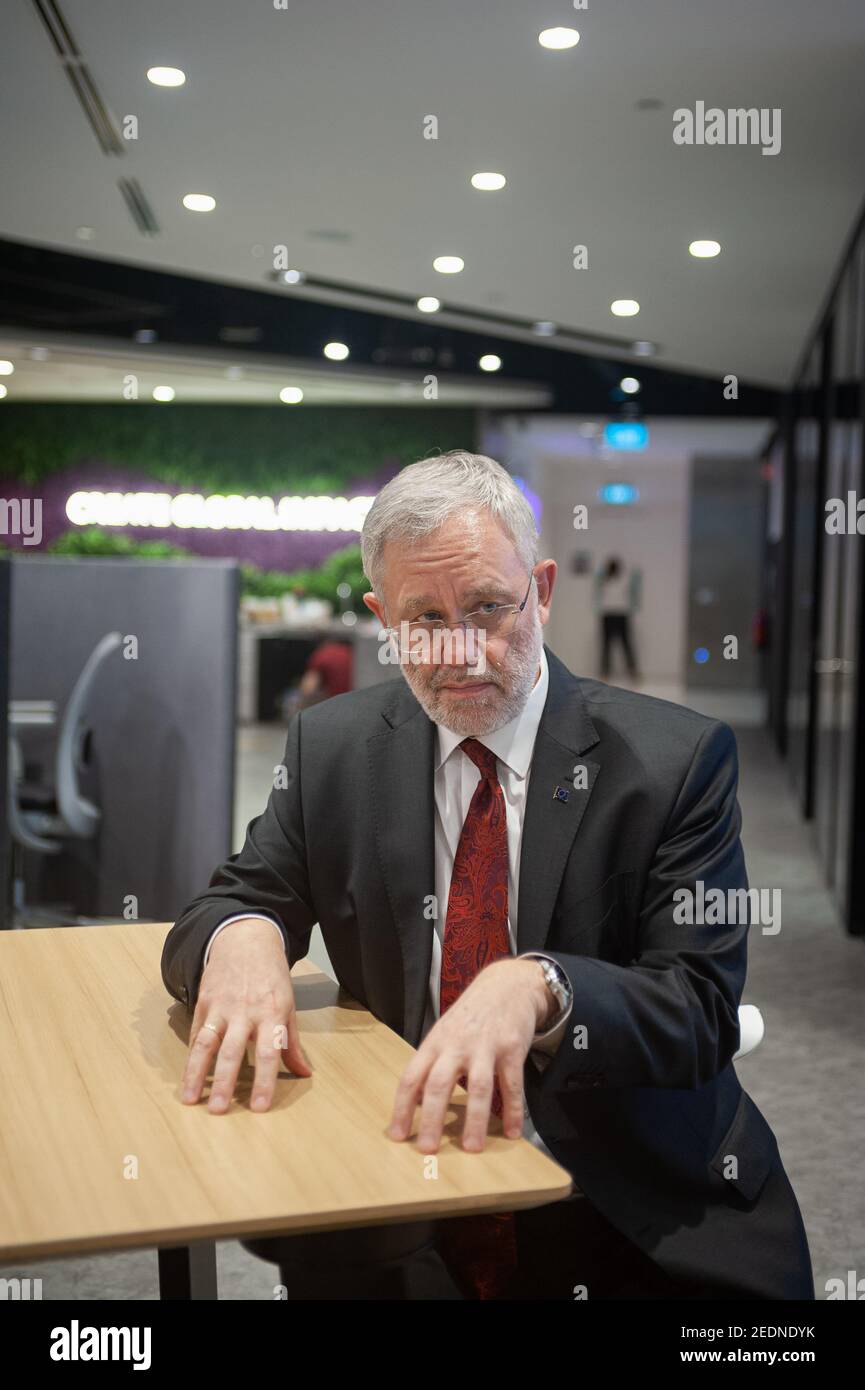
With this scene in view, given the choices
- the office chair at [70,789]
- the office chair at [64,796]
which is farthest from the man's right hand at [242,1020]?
the office chair at [70,789]

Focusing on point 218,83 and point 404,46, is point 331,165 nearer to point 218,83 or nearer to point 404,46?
point 218,83

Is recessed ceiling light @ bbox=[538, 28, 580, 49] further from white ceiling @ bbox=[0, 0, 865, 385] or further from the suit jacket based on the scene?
the suit jacket

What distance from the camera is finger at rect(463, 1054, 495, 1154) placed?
124cm

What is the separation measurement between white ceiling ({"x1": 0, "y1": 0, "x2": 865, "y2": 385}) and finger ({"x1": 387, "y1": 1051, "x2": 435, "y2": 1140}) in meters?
4.03

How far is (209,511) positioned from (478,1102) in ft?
47.9

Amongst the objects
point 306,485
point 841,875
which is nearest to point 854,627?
point 841,875

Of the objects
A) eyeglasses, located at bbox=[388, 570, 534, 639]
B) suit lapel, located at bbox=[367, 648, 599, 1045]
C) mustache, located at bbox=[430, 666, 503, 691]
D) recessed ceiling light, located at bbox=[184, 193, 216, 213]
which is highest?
recessed ceiling light, located at bbox=[184, 193, 216, 213]

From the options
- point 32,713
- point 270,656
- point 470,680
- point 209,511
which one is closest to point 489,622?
point 470,680

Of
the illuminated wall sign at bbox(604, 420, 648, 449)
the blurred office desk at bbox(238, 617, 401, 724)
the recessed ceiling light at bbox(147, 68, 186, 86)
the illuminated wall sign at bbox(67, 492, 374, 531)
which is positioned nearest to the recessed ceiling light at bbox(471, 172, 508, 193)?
the recessed ceiling light at bbox(147, 68, 186, 86)

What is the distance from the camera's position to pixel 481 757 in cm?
172

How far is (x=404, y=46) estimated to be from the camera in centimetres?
475

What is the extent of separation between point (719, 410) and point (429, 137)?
8.81 m

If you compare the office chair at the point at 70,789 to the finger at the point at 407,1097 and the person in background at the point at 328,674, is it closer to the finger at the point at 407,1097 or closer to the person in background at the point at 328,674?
the finger at the point at 407,1097

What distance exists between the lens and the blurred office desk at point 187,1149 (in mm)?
1128
